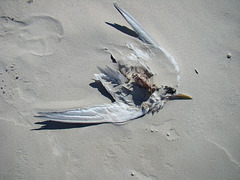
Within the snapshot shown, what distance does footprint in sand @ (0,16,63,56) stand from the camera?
5.64ft

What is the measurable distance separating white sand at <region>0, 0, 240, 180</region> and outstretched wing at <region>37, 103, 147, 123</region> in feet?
0.25

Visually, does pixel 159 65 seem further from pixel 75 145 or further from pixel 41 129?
pixel 41 129

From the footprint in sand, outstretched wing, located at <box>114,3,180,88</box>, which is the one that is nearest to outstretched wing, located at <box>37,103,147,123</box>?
outstretched wing, located at <box>114,3,180,88</box>

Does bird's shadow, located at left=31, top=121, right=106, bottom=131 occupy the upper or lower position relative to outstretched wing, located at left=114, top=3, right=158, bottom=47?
lower

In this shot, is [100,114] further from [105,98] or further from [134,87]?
[134,87]

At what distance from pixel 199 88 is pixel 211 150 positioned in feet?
2.06

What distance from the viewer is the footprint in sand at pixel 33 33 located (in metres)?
1.72

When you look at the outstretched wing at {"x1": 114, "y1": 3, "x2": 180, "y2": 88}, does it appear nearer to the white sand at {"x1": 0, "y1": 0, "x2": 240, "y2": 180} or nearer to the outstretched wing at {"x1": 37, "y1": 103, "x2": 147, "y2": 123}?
the white sand at {"x1": 0, "y1": 0, "x2": 240, "y2": 180}

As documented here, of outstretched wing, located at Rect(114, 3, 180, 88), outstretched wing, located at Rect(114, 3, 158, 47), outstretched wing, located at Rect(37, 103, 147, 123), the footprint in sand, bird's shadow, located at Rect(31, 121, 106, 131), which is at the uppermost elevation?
outstretched wing, located at Rect(114, 3, 158, 47)

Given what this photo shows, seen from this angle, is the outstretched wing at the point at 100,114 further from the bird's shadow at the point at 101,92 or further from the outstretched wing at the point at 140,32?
the outstretched wing at the point at 140,32

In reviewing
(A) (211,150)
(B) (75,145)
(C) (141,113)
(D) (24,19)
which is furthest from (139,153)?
(D) (24,19)

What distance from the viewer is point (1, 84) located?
5.25 ft

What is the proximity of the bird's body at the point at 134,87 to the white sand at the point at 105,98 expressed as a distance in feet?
0.31

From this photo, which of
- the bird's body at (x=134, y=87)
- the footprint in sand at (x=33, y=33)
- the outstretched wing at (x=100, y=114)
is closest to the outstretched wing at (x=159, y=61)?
the bird's body at (x=134, y=87)
